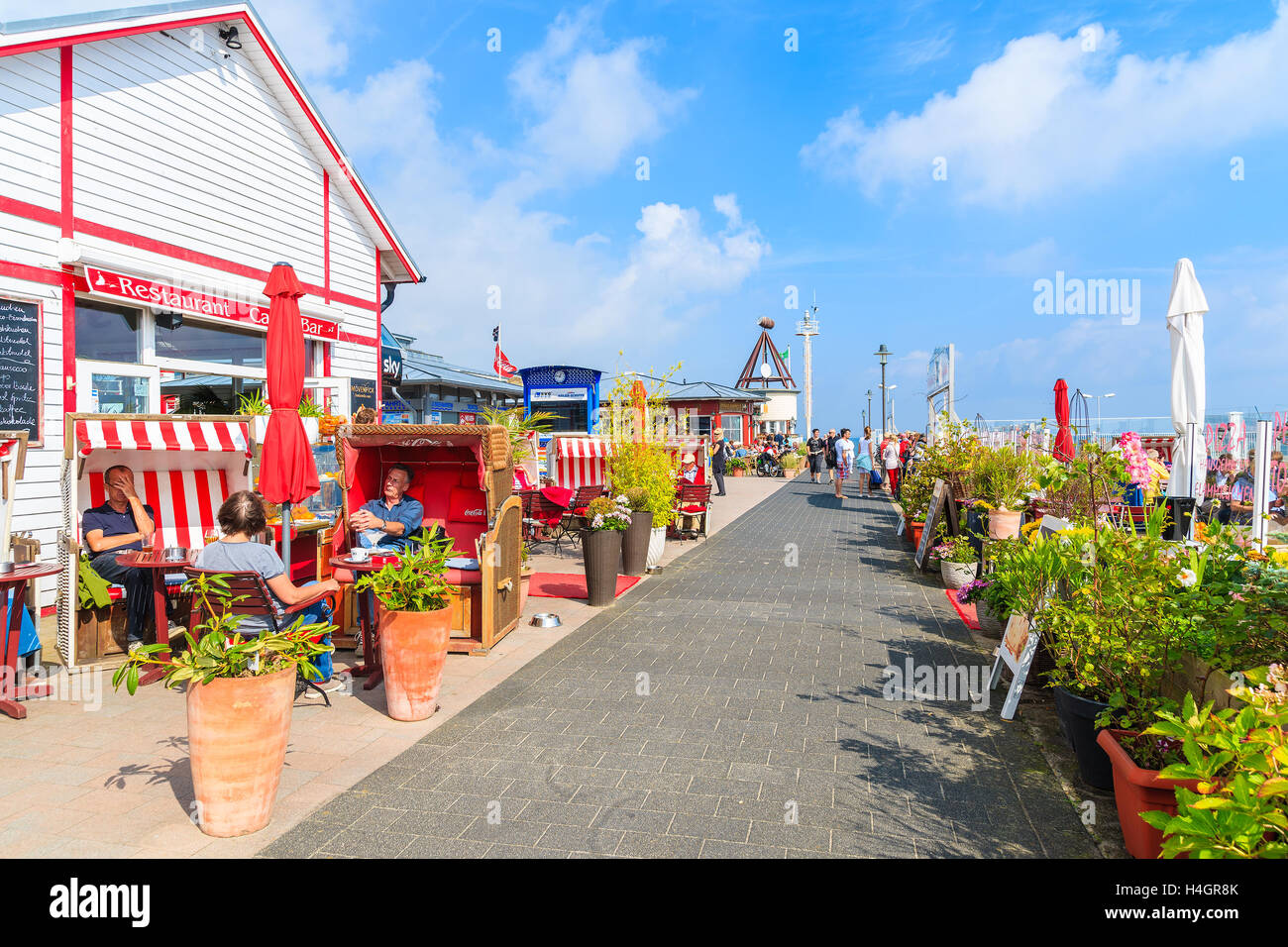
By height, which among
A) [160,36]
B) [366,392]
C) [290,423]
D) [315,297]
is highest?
[160,36]

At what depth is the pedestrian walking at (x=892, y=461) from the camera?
21266mm

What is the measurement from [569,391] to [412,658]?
13850 mm

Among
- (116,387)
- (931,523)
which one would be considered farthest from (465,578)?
(931,523)

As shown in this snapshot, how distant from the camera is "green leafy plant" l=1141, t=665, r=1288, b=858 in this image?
203 centimetres

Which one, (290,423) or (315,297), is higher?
(315,297)

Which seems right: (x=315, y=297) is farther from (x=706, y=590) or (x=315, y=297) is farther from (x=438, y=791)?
(x=438, y=791)

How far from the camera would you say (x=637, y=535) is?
32.7ft

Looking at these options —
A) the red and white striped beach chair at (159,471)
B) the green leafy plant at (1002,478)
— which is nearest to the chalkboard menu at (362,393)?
the red and white striped beach chair at (159,471)

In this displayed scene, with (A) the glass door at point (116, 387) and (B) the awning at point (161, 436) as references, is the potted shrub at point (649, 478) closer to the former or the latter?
(B) the awning at point (161, 436)

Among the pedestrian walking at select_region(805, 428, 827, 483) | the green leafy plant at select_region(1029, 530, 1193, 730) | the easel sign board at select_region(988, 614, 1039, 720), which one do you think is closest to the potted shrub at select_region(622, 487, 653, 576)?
the easel sign board at select_region(988, 614, 1039, 720)

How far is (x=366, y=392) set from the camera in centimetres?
1281

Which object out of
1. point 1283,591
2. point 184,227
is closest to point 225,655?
point 1283,591

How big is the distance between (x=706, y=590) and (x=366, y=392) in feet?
22.9

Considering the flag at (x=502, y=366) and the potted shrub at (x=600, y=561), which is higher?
the flag at (x=502, y=366)
